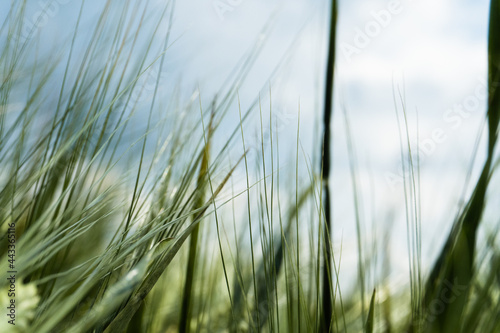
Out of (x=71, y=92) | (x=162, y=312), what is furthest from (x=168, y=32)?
(x=162, y=312)

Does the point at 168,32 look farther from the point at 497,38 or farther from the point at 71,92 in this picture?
the point at 497,38

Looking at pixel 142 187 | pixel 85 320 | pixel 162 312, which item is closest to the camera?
pixel 85 320

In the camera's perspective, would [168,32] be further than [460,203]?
Yes

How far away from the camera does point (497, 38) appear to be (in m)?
0.27

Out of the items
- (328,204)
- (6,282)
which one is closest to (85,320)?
(6,282)

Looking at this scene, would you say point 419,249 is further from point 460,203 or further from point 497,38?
point 497,38

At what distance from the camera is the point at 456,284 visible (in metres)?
0.25

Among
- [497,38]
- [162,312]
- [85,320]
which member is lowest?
[162,312]

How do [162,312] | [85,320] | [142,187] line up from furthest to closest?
[162,312], [142,187], [85,320]

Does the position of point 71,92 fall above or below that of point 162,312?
above

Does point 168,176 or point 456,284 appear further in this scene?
point 168,176

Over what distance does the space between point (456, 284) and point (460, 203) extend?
0.06m

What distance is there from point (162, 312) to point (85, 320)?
382 millimetres

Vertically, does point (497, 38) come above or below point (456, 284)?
above
